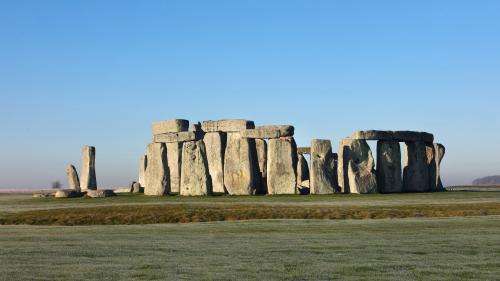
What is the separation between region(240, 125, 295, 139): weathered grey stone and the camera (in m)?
40.3

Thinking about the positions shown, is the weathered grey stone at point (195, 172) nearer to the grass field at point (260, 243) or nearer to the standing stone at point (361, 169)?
the standing stone at point (361, 169)

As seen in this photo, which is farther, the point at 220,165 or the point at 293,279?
the point at 220,165

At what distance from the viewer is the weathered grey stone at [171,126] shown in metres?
45.8

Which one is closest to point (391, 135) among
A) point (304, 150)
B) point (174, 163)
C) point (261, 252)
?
point (304, 150)

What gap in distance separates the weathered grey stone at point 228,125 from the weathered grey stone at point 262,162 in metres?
1.13

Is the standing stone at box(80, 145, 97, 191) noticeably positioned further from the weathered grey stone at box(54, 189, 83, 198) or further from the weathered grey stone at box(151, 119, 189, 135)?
the weathered grey stone at box(54, 189, 83, 198)

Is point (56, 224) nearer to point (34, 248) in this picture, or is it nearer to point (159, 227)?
point (159, 227)

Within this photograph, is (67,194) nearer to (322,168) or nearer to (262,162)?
(262,162)

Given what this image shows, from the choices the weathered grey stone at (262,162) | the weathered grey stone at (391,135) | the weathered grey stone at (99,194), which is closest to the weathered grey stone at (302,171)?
the weathered grey stone at (262,162)

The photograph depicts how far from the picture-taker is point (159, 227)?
22.6 metres

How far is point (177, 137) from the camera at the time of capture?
44094 millimetres

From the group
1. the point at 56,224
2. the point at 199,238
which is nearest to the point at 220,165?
the point at 56,224

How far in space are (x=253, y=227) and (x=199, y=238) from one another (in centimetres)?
326

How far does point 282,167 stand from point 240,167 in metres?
2.27
